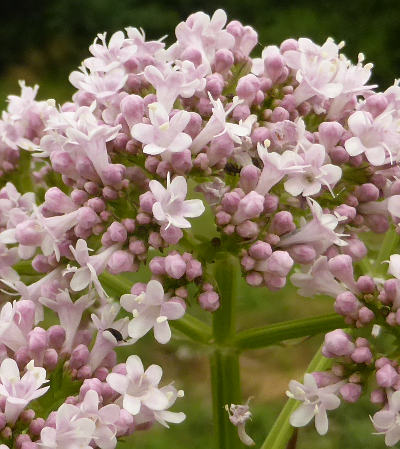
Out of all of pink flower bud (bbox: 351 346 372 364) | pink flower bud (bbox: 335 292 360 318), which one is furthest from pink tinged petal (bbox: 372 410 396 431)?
pink flower bud (bbox: 335 292 360 318)

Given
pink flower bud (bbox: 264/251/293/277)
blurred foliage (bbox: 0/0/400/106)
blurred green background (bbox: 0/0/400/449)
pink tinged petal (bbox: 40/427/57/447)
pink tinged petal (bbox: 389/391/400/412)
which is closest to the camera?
pink tinged petal (bbox: 40/427/57/447)

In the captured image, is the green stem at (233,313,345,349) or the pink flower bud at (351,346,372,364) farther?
the green stem at (233,313,345,349)

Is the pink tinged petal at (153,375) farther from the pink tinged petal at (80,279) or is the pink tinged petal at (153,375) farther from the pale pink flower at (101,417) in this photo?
the pink tinged petal at (80,279)

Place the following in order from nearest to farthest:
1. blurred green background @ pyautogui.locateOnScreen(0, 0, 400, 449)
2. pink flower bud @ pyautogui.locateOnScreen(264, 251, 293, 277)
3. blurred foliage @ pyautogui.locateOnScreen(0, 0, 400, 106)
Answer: pink flower bud @ pyautogui.locateOnScreen(264, 251, 293, 277), blurred green background @ pyautogui.locateOnScreen(0, 0, 400, 449), blurred foliage @ pyautogui.locateOnScreen(0, 0, 400, 106)

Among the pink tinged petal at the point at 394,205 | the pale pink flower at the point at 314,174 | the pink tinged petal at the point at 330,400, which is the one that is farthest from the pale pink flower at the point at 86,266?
the pink tinged petal at the point at 394,205

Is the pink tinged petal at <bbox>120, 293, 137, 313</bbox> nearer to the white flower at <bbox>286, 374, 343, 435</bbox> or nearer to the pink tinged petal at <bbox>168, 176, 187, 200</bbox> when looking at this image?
the pink tinged petal at <bbox>168, 176, 187, 200</bbox>

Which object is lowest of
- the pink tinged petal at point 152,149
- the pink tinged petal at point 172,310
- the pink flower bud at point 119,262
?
the pink tinged petal at point 172,310
